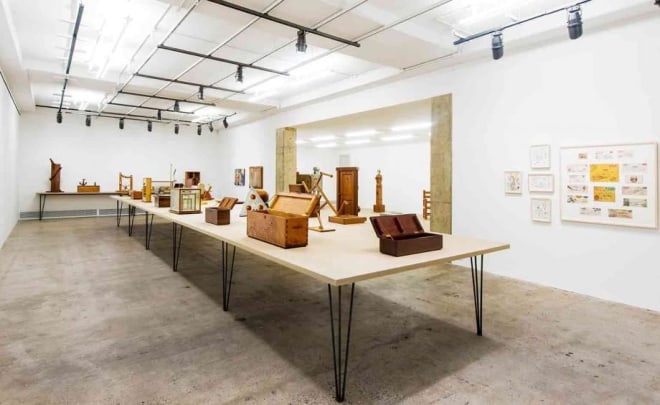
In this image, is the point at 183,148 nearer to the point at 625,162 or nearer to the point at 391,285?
the point at 391,285

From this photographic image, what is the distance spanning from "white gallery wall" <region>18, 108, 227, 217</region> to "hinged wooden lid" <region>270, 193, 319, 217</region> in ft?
31.5

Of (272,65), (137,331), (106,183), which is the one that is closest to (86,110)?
(106,183)

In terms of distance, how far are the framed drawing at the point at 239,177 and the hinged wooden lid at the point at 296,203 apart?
783 centimetres

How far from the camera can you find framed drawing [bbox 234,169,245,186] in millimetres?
10909

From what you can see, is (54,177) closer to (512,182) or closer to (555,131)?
(512,182)

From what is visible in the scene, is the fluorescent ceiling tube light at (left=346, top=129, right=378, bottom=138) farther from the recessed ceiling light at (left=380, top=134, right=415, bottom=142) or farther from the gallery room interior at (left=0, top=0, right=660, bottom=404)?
the gallery room interior at (left=0, top=0, right=660, bottom=404)

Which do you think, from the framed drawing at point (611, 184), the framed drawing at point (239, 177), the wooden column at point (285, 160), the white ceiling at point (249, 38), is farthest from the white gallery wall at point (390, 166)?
the framed drawing at point (611, 184)

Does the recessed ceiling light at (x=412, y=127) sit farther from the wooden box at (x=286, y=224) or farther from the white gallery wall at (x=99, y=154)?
the wooden box at (x=286, y=224)

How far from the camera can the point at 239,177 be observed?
11.1 metres

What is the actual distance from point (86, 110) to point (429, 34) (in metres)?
9.65

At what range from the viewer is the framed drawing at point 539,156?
13.9 ft

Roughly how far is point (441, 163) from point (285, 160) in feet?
14.3

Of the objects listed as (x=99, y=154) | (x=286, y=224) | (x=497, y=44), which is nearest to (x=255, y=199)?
(x=286, y=224)

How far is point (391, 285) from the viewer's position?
14.2ft
